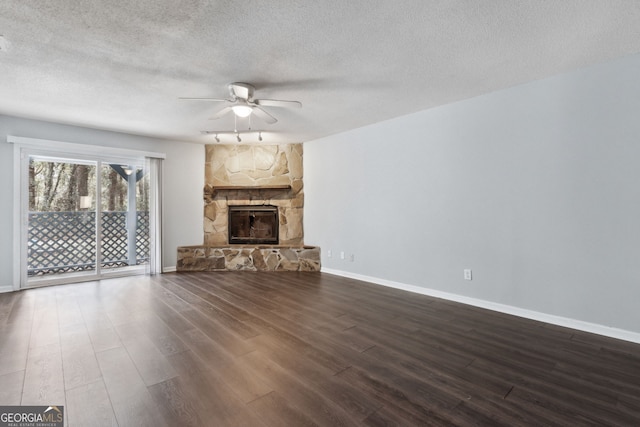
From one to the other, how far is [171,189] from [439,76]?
465cm

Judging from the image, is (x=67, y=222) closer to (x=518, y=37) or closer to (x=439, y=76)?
(x=439, y=76)

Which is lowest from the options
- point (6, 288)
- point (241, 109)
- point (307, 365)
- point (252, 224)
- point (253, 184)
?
point (307, 365)

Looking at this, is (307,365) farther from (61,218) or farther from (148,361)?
(61,218)

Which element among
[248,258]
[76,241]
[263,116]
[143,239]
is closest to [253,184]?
[248,258]

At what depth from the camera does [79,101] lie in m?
3.29

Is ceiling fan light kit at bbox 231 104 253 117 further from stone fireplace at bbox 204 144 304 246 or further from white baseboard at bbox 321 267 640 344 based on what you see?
white baseboard at bbox 321 267 640 344

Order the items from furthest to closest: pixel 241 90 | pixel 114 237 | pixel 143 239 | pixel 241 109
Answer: pixel 143 239 < pixel 114 237 < pixel 241 109 < pixel 241 90

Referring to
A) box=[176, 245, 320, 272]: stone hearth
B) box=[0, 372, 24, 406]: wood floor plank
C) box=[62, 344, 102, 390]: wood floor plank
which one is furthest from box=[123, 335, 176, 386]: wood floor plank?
box=[176, 245, 320, 272]: stone hearth

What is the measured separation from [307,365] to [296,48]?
7.85 ft

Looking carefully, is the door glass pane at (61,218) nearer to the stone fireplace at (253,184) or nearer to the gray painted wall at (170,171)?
the gray painted wall at (170,171)

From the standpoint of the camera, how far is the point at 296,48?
2258 millimetres

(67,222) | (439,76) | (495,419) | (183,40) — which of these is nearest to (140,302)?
(67,222)

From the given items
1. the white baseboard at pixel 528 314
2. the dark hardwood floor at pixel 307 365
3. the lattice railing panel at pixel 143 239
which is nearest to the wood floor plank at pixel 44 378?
the dark hardwood floor at pixel 307 365

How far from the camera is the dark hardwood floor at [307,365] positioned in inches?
59.6
